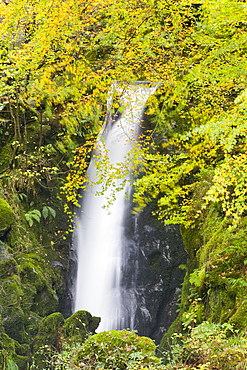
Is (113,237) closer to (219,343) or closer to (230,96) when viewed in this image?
(230,96)

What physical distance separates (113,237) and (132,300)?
7.21ft

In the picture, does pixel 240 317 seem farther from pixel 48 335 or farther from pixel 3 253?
pixel 3 253

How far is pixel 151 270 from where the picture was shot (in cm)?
1321

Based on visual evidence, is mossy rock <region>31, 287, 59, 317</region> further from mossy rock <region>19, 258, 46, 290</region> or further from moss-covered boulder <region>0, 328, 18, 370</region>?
moss-covered boulder <region>0, 328, 18, 370</region>

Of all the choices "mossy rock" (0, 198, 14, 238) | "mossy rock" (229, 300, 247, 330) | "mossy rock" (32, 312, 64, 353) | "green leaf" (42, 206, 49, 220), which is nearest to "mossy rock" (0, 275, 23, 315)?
"mossy rock" (32, 312, 64, 353)

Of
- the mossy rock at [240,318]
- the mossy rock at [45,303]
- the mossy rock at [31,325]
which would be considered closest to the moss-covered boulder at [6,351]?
the mossy rock at [31,325]

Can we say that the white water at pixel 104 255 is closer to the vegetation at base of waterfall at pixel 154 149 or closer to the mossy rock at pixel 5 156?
the vegetation at base of waterfall at pixel 154 149

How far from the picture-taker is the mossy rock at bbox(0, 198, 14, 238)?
31.6 ft

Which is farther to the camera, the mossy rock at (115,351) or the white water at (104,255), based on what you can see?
the white water at (104,255)

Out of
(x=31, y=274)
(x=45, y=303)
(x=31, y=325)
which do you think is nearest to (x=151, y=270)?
(x=45, y=303)

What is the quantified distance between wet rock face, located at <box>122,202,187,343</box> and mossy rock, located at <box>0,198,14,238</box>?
15.8 ft

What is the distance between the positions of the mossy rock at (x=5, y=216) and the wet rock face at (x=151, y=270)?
4.81 metres

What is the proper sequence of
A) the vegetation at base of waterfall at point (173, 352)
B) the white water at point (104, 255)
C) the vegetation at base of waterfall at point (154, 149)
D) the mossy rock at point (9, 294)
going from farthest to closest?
the white water at point (104, 255), the mossy rock at point (9, 294), the vegetation at base of waterfall at point (154, 149), the vegetation at base of waterfall at point (173, 352)

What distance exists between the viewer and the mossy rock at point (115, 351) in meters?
4.77
